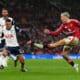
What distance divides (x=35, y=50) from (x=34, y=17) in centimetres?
444

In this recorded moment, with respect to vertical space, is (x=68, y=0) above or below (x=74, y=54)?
above

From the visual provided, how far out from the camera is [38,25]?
1287 inches

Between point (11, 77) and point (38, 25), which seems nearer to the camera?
point (11, 77)

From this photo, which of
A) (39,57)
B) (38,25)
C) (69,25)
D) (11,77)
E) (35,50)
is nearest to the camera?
(11,77)

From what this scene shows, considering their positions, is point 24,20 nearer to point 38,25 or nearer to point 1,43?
point 38,25

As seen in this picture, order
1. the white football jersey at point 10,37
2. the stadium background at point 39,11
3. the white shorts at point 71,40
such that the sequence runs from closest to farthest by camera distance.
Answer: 1. the white shorts at point 71,40
2. the white football jersey at point 10,37
3. the stadium background at point 39,11

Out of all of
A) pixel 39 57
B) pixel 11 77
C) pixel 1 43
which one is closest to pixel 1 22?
pixel 1 43

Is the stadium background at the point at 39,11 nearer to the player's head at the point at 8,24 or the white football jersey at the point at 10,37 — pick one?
the white football jersey at the point at 10,37

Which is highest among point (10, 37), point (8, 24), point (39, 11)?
point (8, 24)

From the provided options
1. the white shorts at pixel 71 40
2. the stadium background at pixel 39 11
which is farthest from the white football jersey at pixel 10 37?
the stadium background at pixel 39 11

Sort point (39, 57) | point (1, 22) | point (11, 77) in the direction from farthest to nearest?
point (39, 57) → point (1, 22) → point (11, 77)

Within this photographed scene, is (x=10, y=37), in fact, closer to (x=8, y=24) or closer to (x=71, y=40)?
(x=8, y=24)

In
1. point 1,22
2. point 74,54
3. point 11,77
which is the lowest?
point 74,54

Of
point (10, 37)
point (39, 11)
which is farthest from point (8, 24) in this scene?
point (39, 11)
